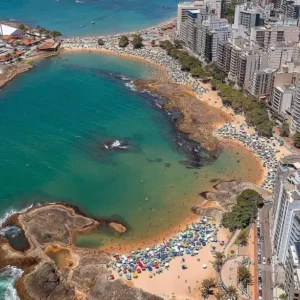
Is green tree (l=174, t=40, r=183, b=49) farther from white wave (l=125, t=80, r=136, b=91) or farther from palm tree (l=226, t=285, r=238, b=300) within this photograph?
palm tree (l=226, t=285, r=238, b=300)

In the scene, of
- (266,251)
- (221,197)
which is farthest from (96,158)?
(266,251)

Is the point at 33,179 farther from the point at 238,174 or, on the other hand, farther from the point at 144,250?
the point at 238,174

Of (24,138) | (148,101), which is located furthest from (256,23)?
(24,138)

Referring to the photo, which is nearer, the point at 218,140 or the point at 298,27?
the point at 218,140

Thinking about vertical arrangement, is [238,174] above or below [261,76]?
below

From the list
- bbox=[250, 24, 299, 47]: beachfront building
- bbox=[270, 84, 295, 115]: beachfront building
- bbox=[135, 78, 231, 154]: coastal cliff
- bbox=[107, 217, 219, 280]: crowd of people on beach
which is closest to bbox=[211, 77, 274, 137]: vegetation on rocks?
bbox=[270, 84, 295, 115]: beachfront building

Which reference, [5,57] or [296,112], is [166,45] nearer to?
[5,57]
